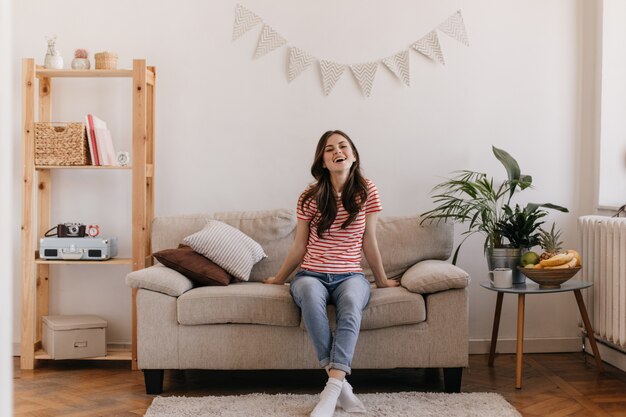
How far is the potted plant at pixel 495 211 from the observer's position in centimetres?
357

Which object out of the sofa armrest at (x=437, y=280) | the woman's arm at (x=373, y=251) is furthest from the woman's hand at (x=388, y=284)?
the sofa armrest at (x=437, y=280)

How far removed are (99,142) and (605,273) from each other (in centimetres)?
260

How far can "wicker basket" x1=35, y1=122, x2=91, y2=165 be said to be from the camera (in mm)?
3740

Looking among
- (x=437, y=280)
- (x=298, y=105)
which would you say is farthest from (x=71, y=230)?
(x=437, y=280)

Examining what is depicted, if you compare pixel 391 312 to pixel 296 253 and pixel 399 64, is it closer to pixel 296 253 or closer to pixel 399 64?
pixel 296 253

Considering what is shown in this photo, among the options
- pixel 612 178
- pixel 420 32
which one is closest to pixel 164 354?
pixel 420 32

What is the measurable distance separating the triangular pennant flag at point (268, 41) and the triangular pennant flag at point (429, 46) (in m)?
0.74

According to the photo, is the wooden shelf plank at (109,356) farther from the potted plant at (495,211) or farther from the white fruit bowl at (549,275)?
the white fruit bowl at (549,275)

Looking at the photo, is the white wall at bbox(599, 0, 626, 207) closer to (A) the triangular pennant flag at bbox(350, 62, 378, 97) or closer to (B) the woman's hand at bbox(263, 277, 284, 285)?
(A) the triangular pennant flag at bbox(350, 62, 378, 97)

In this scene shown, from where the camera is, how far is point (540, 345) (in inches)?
162

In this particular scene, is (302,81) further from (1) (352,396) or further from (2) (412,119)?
(1) (352,396)

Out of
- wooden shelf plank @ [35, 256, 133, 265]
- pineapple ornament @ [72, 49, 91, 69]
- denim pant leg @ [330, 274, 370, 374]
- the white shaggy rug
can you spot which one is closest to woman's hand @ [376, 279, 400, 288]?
denim pant leg @ [330, 274, 370, 374]

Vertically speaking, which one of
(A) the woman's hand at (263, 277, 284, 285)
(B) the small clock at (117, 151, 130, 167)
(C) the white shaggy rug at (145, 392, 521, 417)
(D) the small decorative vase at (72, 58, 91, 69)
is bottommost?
(C) the white shaggy rug at (145, 392, 521, 417)

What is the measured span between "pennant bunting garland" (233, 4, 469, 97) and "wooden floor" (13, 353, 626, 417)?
158 centimetres
